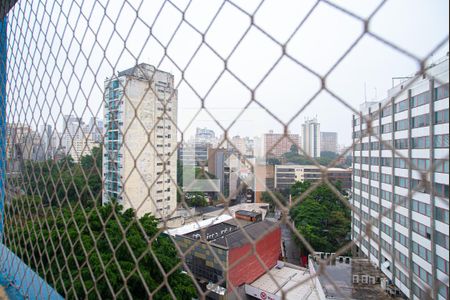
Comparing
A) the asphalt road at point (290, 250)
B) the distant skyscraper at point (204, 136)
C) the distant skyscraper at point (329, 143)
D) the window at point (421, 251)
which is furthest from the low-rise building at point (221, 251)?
the distant skyscraper at point (329, 143)

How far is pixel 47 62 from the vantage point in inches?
30.4

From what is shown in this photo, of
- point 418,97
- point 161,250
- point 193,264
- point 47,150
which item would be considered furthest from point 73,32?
point 193,264

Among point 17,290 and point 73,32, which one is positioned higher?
point 73,32

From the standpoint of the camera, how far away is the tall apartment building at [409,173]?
0.24 meters

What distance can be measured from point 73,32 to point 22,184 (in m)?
0.61

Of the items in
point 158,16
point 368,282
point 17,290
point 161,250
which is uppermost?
point 158,16

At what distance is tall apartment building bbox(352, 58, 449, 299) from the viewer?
0.79 feet

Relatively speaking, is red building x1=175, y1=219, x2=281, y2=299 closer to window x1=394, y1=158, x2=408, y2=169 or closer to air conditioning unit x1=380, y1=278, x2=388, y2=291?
air conditioning unit x1=380, y1=278, x2=388, y2=291

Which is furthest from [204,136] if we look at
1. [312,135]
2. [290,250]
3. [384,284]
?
[290,250]

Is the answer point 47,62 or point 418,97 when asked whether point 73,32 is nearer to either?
point 47,62

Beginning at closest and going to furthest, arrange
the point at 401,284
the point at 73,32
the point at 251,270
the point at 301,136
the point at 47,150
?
the point at 301,136 < the point at 73,32 < the point at 47,150 < the point at 401,284 < the point at 251,270

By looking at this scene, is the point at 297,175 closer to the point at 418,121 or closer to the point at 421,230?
the point at 418,121

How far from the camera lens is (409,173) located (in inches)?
11.7

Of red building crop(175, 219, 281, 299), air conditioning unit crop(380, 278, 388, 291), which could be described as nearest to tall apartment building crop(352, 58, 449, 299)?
air conditioning unit crop(380, 278, 388, 291)
